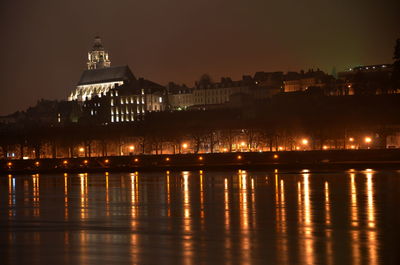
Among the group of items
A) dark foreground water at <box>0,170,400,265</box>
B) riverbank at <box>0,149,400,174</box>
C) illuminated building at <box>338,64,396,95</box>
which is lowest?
dark foreground water at <box>0,170,400,265</box>

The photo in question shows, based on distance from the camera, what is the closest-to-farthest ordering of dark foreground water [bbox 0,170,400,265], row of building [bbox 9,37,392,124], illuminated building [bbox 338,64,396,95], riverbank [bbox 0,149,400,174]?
dark foreground water [bbox 0,170,400,265] → riverbank [bbox 0,149,400,174] → illuminated building [bbox 338,64,396,95] → row of building [bbox 9,37,392,124]

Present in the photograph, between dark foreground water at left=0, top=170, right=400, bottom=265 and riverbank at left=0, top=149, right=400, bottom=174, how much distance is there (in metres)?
17.5

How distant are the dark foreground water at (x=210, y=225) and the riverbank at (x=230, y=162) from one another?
17.5m

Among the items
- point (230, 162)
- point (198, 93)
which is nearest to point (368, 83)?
point (198, 93)

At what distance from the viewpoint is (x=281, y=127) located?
98.0 metres

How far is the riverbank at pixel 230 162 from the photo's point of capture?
57.6 metres

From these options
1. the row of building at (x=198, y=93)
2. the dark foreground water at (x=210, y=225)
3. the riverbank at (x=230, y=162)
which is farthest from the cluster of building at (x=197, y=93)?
the dark foreground water at (x=210, y=225)

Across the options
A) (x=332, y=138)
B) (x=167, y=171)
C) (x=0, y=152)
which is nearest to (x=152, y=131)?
(x=0, y=152)

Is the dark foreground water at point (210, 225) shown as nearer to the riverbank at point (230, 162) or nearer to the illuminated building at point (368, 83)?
the riverbank at point (230, 162)

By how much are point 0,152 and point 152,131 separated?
2158 cm

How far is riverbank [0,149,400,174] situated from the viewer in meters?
57.6

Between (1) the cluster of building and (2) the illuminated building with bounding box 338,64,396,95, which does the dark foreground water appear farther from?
(1) the cluster of building

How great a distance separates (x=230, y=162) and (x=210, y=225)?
4407 cm

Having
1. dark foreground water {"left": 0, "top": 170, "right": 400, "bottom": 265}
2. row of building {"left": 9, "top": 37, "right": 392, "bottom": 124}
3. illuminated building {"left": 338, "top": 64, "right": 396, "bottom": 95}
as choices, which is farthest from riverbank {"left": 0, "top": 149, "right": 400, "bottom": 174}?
row of building {"left": 9, "top": 37, "right": 392, "bottom": 124}
